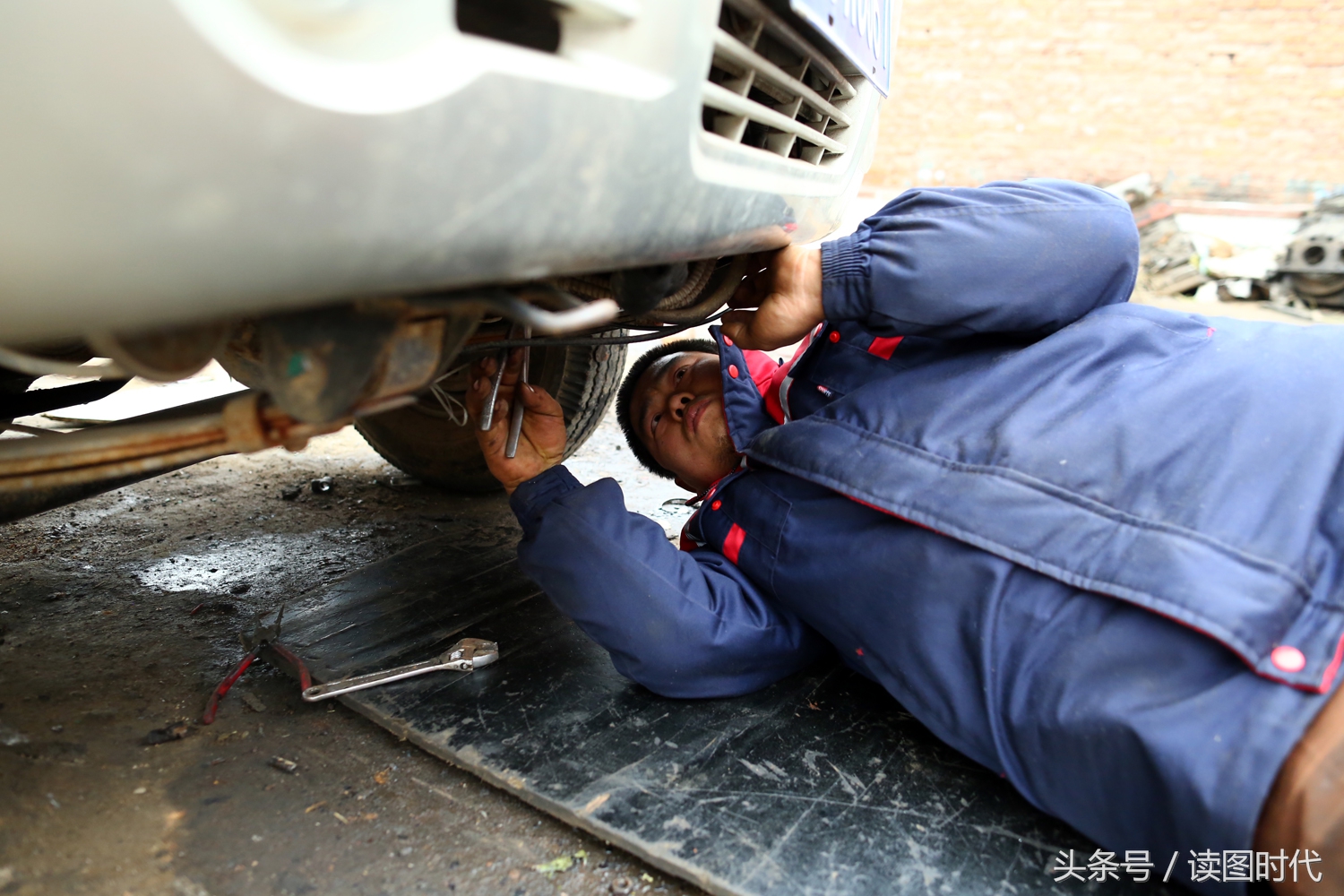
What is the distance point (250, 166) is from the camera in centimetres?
46

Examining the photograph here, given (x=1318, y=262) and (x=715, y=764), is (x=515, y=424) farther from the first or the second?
(x=1318, y=262)

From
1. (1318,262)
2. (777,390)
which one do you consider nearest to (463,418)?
(777,390)

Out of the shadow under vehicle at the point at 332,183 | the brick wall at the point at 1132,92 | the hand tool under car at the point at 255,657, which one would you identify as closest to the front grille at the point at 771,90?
the shadow under vehicle at the point at 332,183

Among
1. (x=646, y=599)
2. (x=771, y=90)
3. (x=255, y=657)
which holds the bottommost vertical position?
(x=255, y=657)

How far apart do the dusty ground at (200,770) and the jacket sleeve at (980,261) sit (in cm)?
81

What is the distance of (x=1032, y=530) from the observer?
987mm

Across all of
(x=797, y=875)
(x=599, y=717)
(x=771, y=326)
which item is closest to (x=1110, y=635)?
(x=797, y=875)

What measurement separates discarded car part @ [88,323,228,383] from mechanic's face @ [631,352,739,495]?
1022mm

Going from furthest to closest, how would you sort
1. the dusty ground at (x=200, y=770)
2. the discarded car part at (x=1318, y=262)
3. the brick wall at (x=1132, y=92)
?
the brick wall at (x=1132, y=92) → the discarded car part at (x=1318, y=262) → the dusty ground at (x=200, y=770)

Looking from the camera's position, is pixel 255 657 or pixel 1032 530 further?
pixel 255 657

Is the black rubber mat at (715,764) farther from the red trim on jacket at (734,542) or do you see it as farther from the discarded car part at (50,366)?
the discarded car part at (50,366)

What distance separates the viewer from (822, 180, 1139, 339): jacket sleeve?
3.59 ft

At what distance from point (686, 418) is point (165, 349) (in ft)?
3.70

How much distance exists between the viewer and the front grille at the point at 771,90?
80 cm
